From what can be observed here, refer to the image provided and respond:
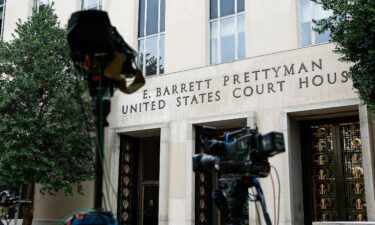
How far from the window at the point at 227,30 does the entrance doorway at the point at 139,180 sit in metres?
4.35

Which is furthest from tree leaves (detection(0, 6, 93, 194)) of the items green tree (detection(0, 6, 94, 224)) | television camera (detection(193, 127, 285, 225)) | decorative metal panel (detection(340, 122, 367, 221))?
television camera (detection(193, 127, 285, 225))

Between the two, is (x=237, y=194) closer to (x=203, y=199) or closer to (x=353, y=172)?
(x=353, y=172)

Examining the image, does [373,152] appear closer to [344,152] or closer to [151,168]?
[344,152]

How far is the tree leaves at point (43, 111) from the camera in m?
15.9

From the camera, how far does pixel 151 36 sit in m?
18.6

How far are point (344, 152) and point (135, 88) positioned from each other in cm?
1135

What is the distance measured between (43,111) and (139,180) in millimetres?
4546

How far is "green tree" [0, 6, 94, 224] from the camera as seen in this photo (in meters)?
15.9

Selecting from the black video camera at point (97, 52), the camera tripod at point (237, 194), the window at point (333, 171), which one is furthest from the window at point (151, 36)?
the black video camera at point (97, 52)

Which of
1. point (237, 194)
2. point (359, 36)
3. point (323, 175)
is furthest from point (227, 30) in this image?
point (237, 194)

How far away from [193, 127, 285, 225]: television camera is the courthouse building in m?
8.08

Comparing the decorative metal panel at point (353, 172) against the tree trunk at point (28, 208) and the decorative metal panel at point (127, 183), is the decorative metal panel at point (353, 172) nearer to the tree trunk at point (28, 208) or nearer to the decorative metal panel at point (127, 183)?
the decorative metal panel at point (127, 183)

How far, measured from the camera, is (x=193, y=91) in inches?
653

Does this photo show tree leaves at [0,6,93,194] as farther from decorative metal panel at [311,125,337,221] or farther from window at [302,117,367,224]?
decorative metal panel at [311,125,337,221]
